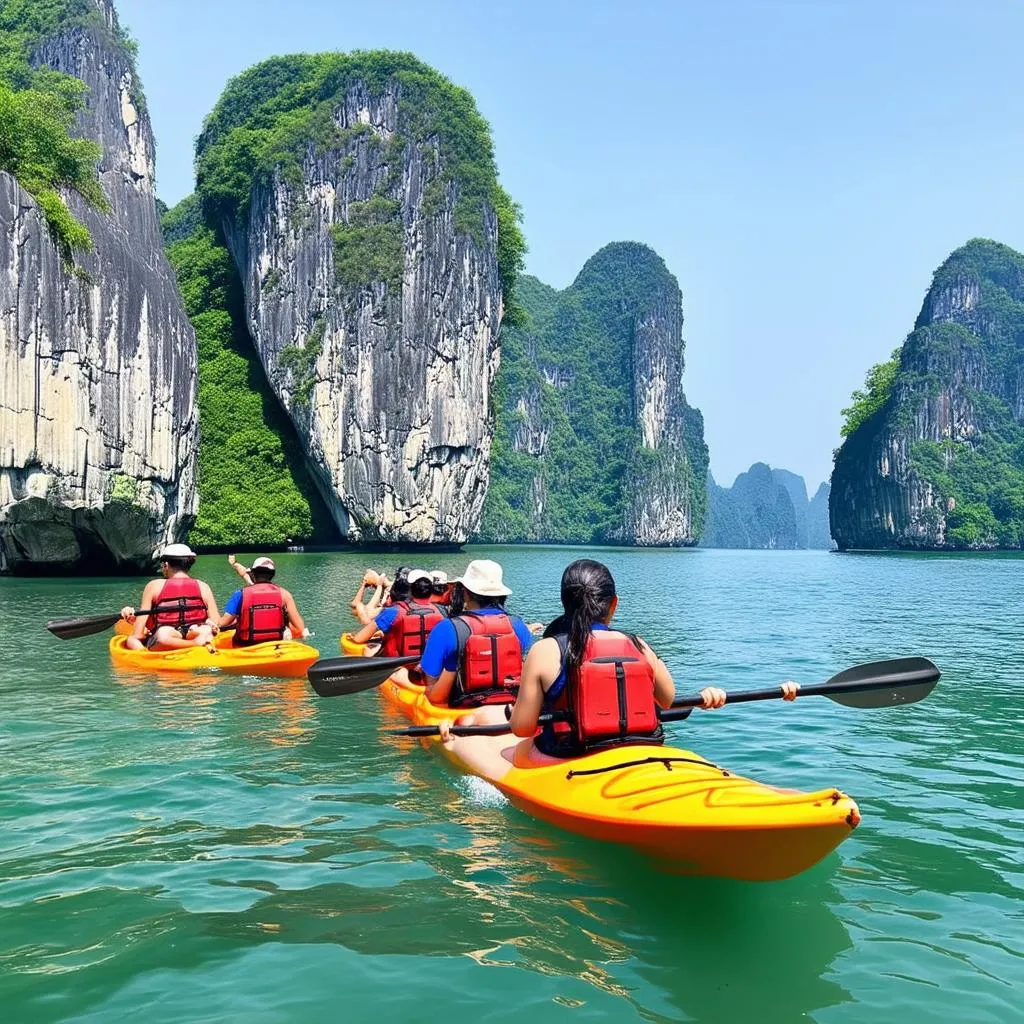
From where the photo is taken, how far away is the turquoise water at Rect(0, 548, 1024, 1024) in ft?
11.5

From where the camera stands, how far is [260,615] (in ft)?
35.6

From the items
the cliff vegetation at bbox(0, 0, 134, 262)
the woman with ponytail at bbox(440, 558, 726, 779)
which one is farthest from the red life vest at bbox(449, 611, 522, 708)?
the cliff vegetation at bbox(0, 0, 134, 262)

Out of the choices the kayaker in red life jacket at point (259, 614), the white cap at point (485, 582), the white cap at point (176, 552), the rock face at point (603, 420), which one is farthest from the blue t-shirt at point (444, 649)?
the rock face at point (603, 420)

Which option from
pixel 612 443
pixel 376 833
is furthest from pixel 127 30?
pixel 612 443

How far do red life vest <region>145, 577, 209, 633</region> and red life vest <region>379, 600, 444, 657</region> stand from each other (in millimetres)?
3388

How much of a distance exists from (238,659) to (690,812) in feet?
25.0

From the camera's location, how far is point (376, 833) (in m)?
5.38

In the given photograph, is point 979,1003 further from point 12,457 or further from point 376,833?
point 12,457

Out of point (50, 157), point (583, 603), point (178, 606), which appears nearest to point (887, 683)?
point (583, 603)

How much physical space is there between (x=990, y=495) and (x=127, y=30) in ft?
284

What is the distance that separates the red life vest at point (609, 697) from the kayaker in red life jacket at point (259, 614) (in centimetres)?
653

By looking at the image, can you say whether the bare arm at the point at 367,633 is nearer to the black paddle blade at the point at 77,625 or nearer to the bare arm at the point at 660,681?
the black paddle blade at the point at 77,625

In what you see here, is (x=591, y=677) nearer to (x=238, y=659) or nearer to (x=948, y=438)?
(x=238, y=659)

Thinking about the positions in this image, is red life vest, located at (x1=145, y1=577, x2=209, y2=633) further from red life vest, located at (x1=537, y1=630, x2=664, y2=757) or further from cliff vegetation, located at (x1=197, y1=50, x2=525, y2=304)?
cliff vegetation, located at (x1=197, y1=50, x2=525, y2=304)
